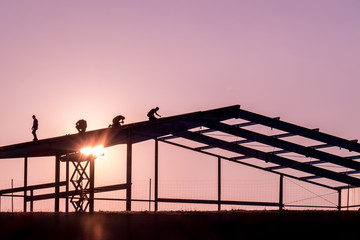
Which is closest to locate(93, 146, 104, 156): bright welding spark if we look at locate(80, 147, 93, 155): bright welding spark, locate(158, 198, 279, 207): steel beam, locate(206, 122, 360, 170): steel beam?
locate(80, 147, 93, 155): bright welding spark

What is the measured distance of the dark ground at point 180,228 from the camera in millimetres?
15461

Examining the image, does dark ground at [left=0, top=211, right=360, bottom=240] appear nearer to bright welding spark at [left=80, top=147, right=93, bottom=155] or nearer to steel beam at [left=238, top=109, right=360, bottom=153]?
bright welding spark at [left=80, top=147, right=93, bottom=155]

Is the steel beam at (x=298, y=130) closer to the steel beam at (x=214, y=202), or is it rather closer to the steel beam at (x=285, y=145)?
the steel beam at (x=285, y=145)

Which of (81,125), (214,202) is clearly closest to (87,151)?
(81,125)

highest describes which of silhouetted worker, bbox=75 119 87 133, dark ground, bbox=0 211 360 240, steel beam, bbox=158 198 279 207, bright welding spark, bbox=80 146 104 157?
silhouetted worker, bbox=75 119 87 133

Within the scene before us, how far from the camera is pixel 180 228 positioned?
16.7 m

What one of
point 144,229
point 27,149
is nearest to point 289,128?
point 27,149

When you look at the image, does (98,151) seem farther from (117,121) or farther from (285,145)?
(285,145)

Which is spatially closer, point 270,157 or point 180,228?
point 180,228

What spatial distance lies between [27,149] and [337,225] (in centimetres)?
1415

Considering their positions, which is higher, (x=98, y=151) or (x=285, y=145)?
(x=285, y=145)

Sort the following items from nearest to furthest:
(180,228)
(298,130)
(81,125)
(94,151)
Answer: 1. (180,228)
2. (81,125)
3. (94,151)
4. (298,130)

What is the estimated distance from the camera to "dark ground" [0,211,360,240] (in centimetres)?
1546

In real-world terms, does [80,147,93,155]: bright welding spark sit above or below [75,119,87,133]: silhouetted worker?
below
